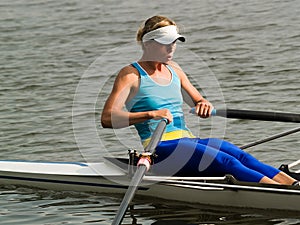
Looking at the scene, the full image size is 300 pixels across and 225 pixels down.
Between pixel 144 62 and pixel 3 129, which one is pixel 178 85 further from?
pixel 3 129

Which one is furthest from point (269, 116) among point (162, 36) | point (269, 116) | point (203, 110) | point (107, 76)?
point (107, 76)

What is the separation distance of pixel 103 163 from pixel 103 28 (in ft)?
27.6

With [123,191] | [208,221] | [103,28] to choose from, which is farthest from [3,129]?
[103,28]

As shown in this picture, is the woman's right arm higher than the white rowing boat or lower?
higher

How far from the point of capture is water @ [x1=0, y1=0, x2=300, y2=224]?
308 inches

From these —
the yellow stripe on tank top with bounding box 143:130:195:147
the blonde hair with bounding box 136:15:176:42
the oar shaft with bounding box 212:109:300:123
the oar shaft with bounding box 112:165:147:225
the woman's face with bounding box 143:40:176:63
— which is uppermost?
the blonde hair with bounding box 136:15:176:42

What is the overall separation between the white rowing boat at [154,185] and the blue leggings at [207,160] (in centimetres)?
7

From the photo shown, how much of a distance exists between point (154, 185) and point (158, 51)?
1.10 m

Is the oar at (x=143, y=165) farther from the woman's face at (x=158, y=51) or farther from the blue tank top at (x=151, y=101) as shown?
the woman's face at (x=158, y=51)

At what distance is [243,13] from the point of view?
16297 millimetres

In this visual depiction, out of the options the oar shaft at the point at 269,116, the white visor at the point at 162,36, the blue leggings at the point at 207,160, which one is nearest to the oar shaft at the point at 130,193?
the blue leggings at the point at 207,160

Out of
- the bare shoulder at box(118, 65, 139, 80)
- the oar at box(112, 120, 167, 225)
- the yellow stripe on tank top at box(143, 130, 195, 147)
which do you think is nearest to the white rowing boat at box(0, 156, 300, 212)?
the yellow stripe on tank top at box(143, 130, 195, 147)

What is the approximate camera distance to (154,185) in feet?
24.7

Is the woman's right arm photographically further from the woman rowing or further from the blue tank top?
the blue tank top
